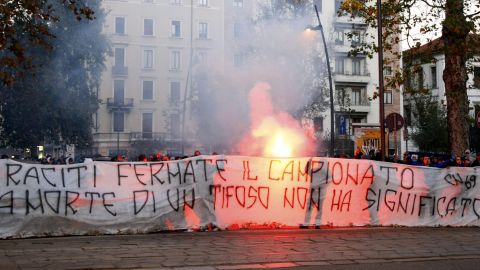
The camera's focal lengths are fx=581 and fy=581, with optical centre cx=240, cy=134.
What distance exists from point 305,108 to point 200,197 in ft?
59.5

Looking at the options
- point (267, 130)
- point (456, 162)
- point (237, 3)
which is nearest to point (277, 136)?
point (267, 130)

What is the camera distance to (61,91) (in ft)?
107

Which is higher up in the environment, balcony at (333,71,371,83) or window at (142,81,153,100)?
balcony at (333,71,371,83)

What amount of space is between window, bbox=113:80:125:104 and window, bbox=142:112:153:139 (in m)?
2.53

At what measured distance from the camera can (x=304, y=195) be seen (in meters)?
10.3

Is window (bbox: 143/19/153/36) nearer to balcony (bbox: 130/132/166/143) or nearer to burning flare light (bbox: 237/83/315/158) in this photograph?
balcony (bbox: 130/132/166/143)

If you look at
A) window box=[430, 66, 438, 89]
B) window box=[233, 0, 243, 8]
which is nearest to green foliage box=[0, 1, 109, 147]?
window box=[233, 0, 243, 8]

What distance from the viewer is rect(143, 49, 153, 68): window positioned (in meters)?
34.8

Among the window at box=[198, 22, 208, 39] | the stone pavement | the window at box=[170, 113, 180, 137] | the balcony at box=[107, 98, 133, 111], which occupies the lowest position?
the stone pavement

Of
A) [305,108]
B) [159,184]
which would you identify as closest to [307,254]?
[159,184]

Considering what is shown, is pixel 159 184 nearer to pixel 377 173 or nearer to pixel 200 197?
pixel 200 197

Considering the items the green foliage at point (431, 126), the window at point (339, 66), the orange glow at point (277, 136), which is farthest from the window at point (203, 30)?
the window at point (339, 66)

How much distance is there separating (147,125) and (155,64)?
16.3ft

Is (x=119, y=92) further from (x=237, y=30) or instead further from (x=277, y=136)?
(x=277, y=136)
